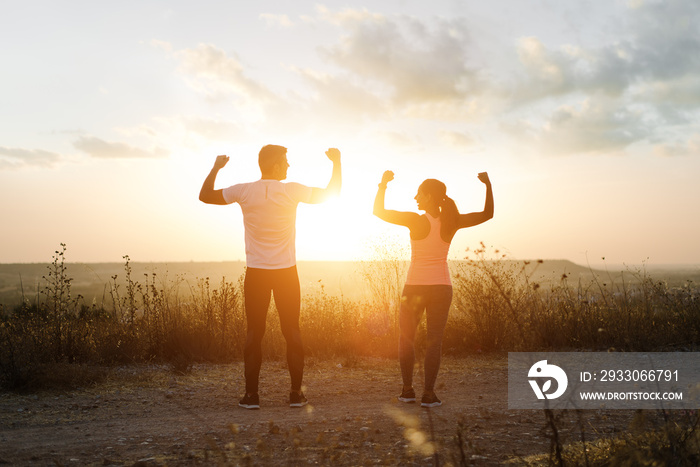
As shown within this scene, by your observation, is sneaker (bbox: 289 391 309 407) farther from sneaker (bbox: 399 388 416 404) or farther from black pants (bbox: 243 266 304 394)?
sneaker (bbox: 399 388 416 404)

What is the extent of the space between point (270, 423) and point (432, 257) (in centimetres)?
252

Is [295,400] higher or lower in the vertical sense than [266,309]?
lower

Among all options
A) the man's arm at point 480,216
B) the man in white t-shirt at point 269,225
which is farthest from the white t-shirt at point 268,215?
the man's arm at point 480,216

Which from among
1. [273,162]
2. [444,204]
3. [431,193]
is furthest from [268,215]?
Result: [444,204]

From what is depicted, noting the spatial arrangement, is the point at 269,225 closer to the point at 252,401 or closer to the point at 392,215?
the point at 392,215

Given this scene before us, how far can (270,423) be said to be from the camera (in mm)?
4215

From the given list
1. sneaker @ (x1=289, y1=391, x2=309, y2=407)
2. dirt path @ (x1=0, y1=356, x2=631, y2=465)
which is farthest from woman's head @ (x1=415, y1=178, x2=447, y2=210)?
sneaker @ (x1=289, y1=391, x2=309, y2=407)

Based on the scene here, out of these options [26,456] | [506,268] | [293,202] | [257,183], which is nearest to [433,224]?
[293,202]

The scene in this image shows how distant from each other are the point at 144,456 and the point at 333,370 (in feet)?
14.9

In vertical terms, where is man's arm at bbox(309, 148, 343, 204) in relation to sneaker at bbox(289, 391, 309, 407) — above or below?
above

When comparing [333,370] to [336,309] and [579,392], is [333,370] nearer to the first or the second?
[336,309]

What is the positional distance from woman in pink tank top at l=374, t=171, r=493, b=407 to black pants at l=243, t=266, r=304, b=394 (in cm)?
118

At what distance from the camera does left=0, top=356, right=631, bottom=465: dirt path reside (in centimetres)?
439

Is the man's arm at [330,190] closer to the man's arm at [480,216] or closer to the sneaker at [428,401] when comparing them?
Result: the man's arm at [480,216]
